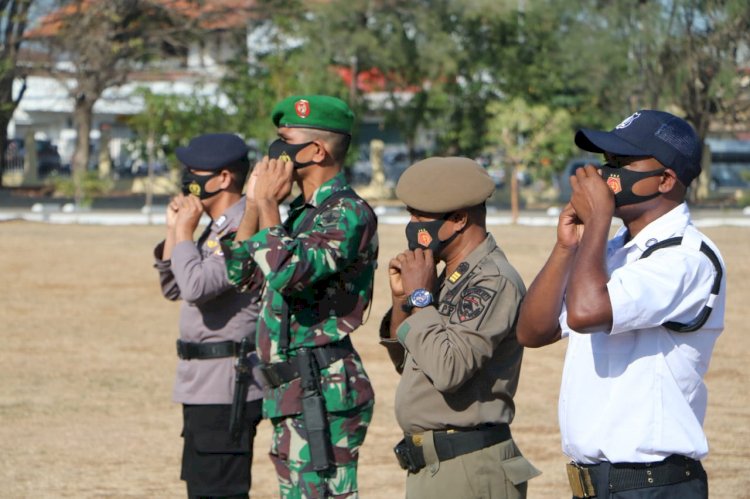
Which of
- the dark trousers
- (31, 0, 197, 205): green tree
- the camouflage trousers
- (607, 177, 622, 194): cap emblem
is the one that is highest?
(31, 0, 197, 205): green tree

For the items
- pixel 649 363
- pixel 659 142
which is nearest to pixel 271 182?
pixel 659 142

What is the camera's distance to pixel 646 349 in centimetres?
324

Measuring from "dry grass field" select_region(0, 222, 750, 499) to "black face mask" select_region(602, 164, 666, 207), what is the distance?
2.00 feet

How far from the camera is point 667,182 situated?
3.33 meters

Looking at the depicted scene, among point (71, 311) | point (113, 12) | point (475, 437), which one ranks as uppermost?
point (113, 12)

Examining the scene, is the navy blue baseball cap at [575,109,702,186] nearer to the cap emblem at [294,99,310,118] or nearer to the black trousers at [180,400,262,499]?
the cap emblem at [294,99,310,118]

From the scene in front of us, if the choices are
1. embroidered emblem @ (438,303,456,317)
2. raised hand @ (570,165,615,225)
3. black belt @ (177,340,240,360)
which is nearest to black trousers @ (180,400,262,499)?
Result: black belt @ (177,340,240,360)

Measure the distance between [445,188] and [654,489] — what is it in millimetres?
1122

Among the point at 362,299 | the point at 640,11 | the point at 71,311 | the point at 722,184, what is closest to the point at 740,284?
the point at 71,311

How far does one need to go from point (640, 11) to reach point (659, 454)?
3462cm

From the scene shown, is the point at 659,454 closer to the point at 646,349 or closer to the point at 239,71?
the point at 646,349

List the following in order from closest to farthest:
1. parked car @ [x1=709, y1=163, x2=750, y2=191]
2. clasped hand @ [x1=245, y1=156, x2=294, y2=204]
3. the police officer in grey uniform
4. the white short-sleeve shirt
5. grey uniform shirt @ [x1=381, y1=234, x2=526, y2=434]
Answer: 1. the white short-sleeve shirt
2. grey uniform shirt @ [x1=381, y1=234, x2=526, y2=434]
3. clasped hand @ [x1=245, y1=156, x2=294, y2=204]
4. the police officer in grey uniform
5. parked car @ [x1=709, y1=163, x2=750, y2=191]

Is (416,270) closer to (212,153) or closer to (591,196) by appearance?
(591,196)

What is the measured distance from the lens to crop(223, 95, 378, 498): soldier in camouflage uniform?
425 centimetres
